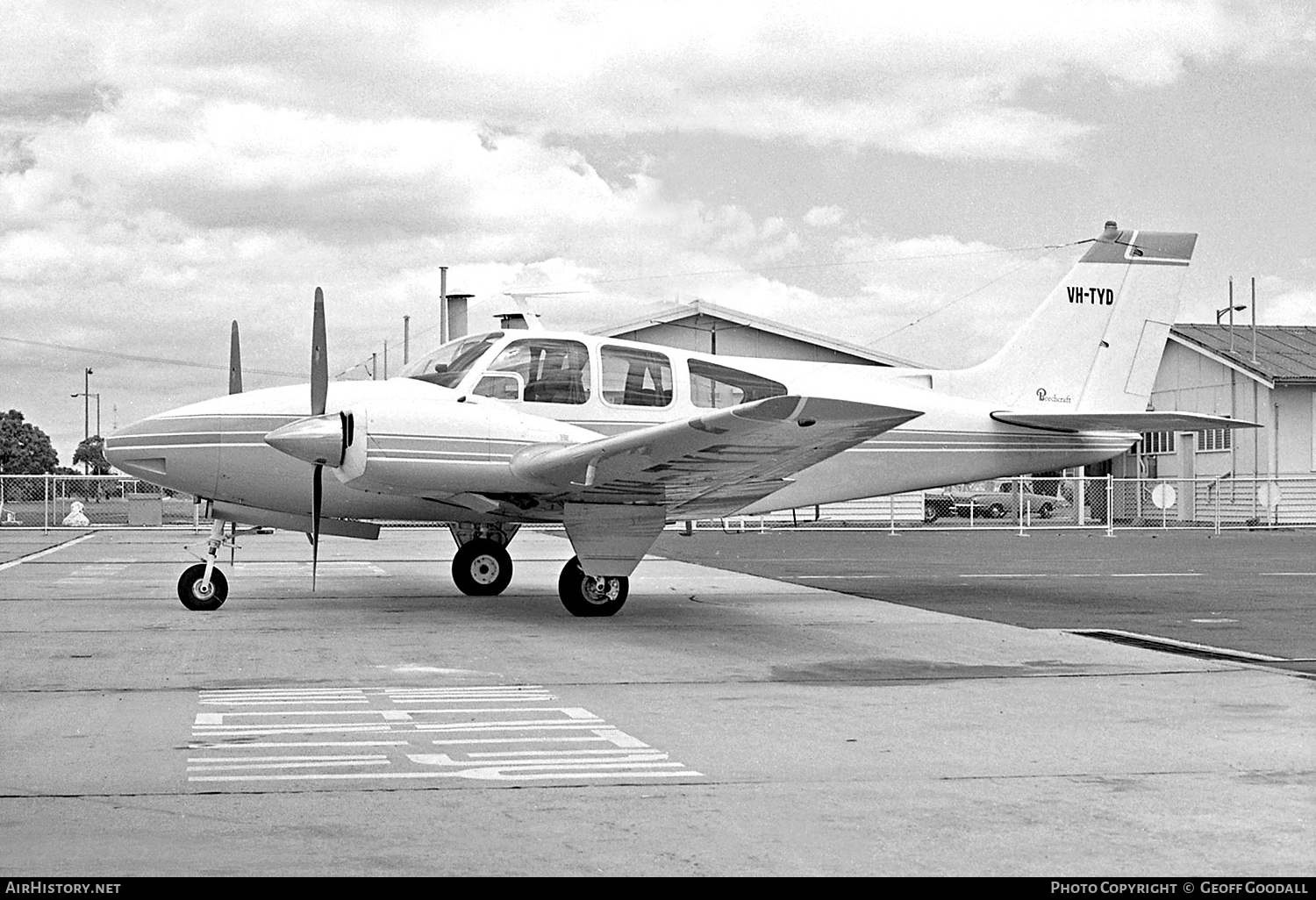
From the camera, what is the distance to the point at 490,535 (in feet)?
52.9

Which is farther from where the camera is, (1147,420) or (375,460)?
(1147,420)

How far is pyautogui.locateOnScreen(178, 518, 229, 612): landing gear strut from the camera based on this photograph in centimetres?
1358

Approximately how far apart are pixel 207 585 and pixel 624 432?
433 cm

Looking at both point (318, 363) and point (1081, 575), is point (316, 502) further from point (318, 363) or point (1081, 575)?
point (1081, 575)

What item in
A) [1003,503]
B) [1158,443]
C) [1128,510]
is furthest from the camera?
[1003,503]

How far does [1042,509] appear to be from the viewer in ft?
157

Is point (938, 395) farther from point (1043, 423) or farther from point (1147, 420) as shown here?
point (1147, 420)

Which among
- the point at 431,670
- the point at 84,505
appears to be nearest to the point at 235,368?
the point at 431,670

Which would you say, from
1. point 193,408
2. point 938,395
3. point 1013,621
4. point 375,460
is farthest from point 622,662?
point 938,395

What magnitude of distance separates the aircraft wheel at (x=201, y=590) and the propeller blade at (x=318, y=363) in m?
2.13

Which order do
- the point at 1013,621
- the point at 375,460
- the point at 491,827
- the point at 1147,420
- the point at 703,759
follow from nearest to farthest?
the point at 491,827
the point at 703,759
the point at 375,460
the point at 1013,621
the point at 1147,420

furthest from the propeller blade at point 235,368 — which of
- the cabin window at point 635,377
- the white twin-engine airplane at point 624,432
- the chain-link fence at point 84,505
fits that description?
the chain-link fence at point 84,505

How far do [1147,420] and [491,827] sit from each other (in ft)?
39.4

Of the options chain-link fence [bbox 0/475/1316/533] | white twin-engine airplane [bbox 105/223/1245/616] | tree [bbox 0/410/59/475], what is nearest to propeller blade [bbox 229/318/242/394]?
white twin-engine airplane [bbox 105/223/1245/616]
